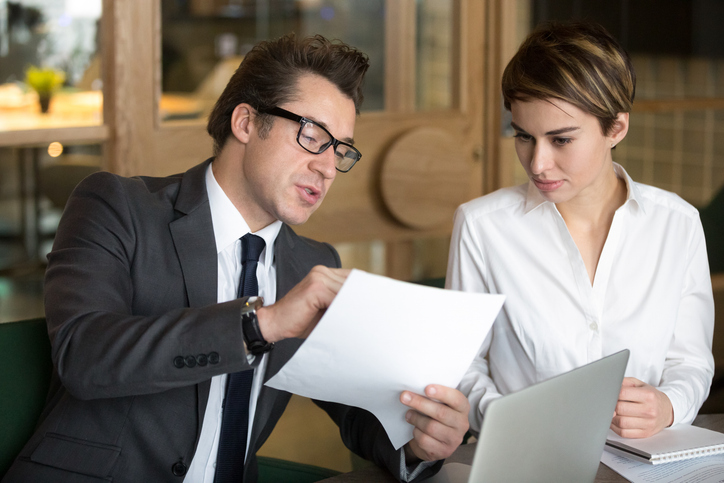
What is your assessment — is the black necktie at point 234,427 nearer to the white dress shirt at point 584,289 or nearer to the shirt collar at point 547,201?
the white dress shirt at point 584,289

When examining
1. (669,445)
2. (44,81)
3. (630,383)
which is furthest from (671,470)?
(44,81)

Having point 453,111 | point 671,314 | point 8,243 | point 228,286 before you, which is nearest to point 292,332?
point 228,286

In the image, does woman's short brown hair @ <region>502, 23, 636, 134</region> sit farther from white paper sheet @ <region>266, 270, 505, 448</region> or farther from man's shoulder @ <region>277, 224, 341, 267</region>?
white paper sheet @ <region>266, 270, 505, 448</region>

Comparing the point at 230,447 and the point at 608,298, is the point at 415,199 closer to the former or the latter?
the point at 608,298

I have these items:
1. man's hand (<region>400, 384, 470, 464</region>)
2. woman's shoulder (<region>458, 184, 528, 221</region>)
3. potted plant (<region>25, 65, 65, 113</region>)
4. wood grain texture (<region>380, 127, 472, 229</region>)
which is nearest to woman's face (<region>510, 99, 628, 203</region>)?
woman's shoulder (<region>458, 184, 528, 221</region>)

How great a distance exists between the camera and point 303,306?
0.99 m

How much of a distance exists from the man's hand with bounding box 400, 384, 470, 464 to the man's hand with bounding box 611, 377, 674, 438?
33cm

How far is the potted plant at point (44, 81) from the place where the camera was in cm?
249

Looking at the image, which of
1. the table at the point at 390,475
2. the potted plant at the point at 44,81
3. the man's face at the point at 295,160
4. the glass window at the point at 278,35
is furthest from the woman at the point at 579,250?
the potted plant at the point at 44,81

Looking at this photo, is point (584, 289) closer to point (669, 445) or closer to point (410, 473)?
point (669, 445)

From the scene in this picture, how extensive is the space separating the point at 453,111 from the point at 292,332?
2.09 m

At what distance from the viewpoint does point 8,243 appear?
3.07 m

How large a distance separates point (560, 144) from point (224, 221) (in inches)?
26.2

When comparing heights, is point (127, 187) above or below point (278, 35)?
below
